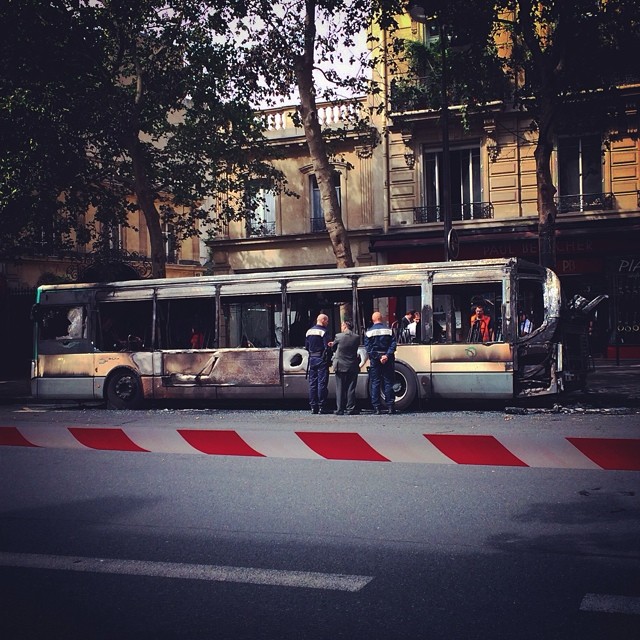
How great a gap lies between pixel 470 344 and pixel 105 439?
29.2 ft

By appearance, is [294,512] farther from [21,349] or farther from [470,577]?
[21,349]

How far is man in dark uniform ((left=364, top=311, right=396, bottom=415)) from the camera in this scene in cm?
1376

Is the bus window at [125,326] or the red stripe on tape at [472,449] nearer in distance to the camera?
the red stripe on tape at [472,449]

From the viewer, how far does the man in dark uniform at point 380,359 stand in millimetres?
13758

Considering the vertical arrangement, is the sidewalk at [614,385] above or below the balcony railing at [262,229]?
below

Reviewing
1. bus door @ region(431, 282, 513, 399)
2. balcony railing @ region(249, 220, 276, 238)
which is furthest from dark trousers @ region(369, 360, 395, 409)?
balcony railing @ region(249, 220, 276, 238)

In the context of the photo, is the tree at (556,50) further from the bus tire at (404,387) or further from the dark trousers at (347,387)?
the dark trousers at (347,387)

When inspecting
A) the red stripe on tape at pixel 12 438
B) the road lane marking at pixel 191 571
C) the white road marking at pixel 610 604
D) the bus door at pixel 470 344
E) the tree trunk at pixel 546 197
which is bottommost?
the road lane marking at pixel 191 571

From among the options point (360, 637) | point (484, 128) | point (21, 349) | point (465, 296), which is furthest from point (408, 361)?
point (21, 349)

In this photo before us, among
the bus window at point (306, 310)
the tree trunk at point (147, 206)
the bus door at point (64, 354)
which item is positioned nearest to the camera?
the bus window at point (306, 310)

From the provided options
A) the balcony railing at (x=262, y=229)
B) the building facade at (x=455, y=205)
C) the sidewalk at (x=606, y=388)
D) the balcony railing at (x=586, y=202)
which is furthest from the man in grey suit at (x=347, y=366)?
the balcony railing at (x=262, y=229)

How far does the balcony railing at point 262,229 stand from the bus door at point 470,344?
48.2ft

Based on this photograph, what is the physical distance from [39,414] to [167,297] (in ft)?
10.9

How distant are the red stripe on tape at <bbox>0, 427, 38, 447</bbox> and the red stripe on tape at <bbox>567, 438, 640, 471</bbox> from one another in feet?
13.9
